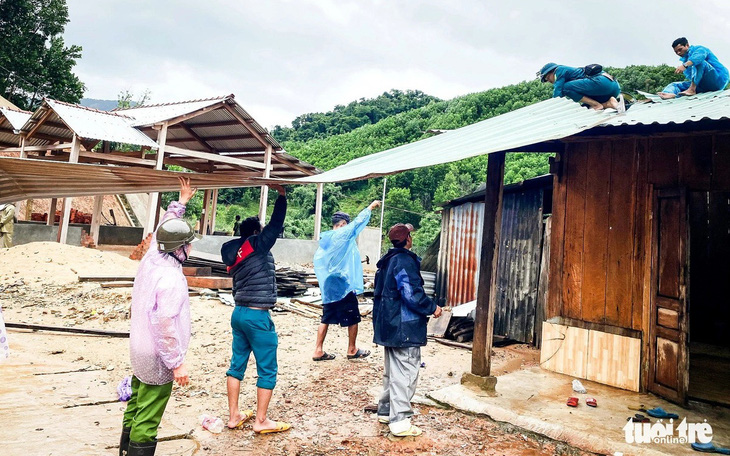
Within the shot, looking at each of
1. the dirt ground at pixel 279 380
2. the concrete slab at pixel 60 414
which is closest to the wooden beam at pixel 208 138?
the dirt ground at pixel 279 380

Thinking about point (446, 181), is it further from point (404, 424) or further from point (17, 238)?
point (404, 424)

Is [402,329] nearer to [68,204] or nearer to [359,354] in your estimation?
[359,354]

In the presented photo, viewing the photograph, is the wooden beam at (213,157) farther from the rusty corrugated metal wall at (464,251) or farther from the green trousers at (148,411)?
the green trousers at (148,411)

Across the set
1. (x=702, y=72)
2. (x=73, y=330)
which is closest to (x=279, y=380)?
(x=73, y=330)

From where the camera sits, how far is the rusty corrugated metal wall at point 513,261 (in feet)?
25.7

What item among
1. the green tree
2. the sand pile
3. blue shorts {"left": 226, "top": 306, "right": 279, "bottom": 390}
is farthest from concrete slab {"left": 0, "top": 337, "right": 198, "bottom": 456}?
the green tree

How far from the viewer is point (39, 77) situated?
79.1 ft

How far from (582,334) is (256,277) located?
412 centimetres

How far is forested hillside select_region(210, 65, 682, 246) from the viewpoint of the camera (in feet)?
102

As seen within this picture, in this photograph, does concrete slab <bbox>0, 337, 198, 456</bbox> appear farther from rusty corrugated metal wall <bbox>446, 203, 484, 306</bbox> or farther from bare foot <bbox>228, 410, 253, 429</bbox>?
rusty corrugated metal wall <bbox>446, 203, 484, 306</bbox>

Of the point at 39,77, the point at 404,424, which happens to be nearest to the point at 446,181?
the point at 39,77

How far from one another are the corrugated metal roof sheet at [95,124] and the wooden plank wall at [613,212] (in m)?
10.9

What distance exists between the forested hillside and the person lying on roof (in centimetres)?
1759

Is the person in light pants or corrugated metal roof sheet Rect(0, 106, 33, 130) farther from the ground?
corrugated metal roof sheet Rect(0, 106, 33, 130)
